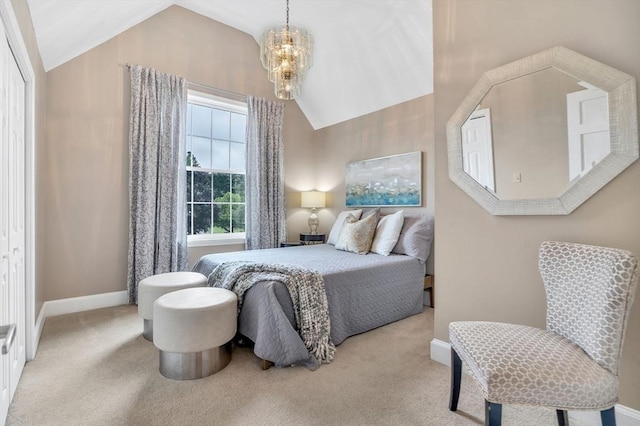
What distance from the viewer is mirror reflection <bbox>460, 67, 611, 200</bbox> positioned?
5.24ft

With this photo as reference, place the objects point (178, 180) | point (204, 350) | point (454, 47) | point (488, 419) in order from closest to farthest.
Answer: point (488, 419)
point (204, 350)
point (454, 47)
point (178, 180)

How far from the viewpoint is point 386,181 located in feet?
13.7

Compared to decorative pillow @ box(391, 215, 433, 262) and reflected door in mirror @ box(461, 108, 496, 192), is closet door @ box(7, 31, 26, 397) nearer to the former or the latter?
reflected door in mirror @ box(461, 108, 496, 192)

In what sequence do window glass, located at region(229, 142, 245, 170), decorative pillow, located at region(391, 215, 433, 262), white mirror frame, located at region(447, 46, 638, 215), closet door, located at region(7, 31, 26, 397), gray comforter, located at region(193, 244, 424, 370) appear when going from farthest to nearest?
window glass, located at region(229, 142, 245, 170) → decorative pillow, located at region(391, 215, 433, 262) → gray comforter, located at region(193, 244, 424, 370) → closet door, located at region(7, 31, 26, 397) → white mirror frame, located at region(447, 46, 638, 215)

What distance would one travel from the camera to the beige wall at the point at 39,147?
Answer: 2241 mm

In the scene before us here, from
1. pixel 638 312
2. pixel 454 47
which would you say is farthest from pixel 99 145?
pixel 638 312

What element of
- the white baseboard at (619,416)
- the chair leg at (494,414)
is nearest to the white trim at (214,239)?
the chair leg at (494,414)

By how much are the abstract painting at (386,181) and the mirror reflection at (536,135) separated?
5.89 ft

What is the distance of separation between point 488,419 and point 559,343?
0.47 meters

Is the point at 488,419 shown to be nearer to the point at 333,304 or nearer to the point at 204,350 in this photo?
the point at 333,304

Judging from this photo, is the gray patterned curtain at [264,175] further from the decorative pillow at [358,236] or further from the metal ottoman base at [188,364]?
the metal ottoman base at [188,364]

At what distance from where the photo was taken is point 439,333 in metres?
2.23

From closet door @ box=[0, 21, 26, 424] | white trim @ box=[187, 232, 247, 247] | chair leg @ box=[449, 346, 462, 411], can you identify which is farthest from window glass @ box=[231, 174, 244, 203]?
chair leg @ box=[449, 346, 462, 411]

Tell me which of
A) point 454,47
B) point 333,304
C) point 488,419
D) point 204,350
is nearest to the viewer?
point 488,419
